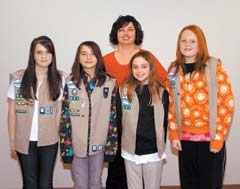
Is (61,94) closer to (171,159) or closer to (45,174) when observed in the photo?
(45,174)

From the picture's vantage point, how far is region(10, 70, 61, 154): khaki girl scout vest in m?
2.20

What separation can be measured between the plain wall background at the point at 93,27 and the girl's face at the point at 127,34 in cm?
52

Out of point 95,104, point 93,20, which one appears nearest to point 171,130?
point 95,104

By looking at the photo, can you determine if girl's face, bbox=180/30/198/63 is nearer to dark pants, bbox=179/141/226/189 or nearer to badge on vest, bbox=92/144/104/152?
dark pants, bbox=179/141/226/189

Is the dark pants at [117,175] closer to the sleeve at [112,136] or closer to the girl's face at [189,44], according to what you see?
the sleeve at [112,136]

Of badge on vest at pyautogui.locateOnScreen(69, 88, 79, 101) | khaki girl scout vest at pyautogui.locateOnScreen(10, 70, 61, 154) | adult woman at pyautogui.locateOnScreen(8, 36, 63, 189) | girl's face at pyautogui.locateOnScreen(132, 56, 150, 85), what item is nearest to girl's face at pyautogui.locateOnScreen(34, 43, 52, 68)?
adult woman at pyautogui.locateOnScreen(8, 36, 63, 189)

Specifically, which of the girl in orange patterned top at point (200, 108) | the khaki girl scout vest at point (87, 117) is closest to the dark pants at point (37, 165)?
the khaki girl scout vest at point (87, 117)

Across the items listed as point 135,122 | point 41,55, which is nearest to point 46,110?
point 41,55

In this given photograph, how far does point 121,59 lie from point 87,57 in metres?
0.39

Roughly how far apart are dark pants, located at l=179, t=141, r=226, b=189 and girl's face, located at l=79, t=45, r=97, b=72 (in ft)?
2.87

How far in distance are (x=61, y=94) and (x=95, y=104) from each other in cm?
27

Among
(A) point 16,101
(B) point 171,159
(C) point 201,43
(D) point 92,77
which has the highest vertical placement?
(C) point 201,43

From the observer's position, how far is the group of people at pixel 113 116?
216 cm

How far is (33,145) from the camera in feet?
7.30
